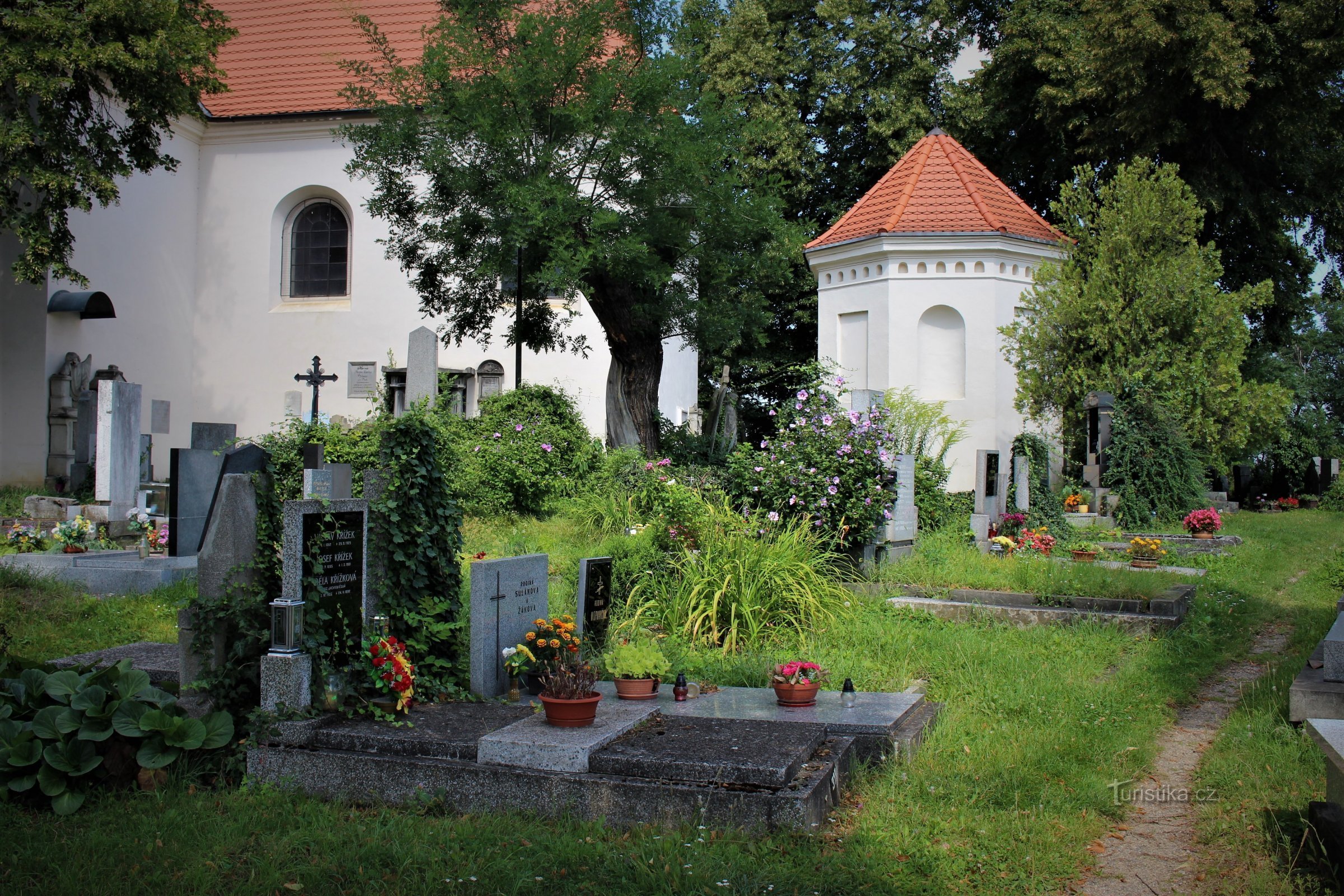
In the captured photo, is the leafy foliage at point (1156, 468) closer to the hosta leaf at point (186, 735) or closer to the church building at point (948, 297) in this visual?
the church building at point (948, 297)

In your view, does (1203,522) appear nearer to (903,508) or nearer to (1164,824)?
(903,508)

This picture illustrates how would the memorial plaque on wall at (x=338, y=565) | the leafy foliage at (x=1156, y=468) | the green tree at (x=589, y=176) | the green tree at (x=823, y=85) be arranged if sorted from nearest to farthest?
the memorial plaque on wall at (x=338, y=565) < the green tree at (x=589, y=176) < the leafy foliage at (x=1156, y=468) < the green tree at (x=823, y=85)

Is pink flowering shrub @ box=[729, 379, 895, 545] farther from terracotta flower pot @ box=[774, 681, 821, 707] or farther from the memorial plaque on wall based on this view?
the memorial plaque on wall

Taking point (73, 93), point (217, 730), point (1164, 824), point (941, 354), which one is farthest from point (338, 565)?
point (941, 354)

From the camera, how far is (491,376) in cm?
2080

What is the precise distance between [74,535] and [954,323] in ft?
47.4

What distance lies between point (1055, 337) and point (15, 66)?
55.9 feet

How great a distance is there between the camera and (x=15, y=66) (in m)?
14.6

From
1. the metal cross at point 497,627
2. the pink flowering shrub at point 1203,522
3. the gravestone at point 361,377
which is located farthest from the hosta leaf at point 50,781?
the gravestone at point 361,377

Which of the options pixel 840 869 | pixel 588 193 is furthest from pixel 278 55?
pixel 840 869

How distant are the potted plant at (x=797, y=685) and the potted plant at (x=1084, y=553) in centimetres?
662

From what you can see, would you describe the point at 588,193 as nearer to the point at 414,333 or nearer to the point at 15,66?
the point at 414,333

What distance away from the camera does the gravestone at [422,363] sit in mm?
15141

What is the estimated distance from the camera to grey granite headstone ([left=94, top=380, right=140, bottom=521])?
12.0 meters
